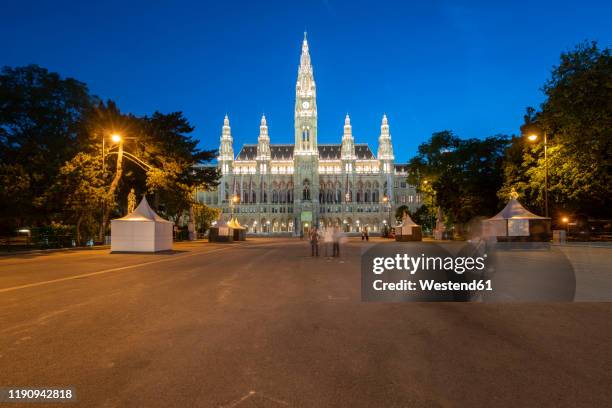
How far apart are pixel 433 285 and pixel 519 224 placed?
89.6ft

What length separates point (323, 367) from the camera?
511cm

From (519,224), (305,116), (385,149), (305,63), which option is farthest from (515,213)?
(305,63)

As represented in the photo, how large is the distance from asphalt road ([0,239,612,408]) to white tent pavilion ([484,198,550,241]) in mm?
27836

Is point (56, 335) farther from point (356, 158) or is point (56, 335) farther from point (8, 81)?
point (356, 158)

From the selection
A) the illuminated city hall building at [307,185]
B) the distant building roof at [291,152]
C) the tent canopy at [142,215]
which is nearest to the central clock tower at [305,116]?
the illuminated city hall building at [307,185]

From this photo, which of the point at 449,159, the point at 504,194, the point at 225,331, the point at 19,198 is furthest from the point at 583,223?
the point at 19,198

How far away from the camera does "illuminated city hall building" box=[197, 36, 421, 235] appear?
12850 cm

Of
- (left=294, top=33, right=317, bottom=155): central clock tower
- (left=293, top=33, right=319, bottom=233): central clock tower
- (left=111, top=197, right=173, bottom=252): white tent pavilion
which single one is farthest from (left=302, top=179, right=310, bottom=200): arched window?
(left=111, top=197, right=173, bottom=252): white tent pavilion

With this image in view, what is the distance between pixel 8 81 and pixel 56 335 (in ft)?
189

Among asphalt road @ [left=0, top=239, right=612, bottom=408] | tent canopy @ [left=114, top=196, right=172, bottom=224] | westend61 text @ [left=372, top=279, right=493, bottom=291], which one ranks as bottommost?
westend61 text @ [left=372, top=279, right=493, bottom=291]

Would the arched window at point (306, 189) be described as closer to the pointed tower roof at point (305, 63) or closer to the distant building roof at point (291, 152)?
the distant building roof at point (291, 152)

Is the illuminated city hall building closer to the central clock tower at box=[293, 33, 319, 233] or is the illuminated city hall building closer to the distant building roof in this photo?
the central clock tower at box=[293, 33, 319, 233]

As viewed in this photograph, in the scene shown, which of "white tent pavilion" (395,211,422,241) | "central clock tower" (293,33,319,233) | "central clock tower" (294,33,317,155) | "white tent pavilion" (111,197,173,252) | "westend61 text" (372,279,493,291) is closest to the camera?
"westend61 text" (372,279,493,291)

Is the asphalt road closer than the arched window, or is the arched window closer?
the asphalt road
